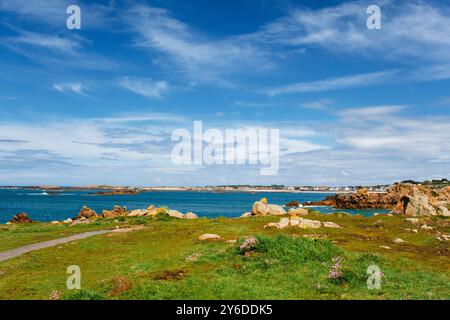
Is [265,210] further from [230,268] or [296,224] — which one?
[230,268]

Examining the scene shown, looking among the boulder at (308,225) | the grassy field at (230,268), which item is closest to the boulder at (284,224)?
the boulder at (308,225)

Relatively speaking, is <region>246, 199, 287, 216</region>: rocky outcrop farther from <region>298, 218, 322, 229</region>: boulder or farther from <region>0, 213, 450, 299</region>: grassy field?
<region>0, 213, 450, 299</region>: grassy field

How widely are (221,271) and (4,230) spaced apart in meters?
40.9

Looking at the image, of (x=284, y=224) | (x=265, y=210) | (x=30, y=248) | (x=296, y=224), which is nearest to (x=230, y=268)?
(x=30, y=248)

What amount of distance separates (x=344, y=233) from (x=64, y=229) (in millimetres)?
35818

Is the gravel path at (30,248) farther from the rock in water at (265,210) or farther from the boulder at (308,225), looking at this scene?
the rock in water at (265,210)

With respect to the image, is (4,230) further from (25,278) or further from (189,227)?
(25,278)

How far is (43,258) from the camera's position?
30891mm

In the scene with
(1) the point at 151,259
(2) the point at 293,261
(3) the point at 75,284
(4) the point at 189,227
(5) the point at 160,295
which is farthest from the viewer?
(4) the point at 189,227

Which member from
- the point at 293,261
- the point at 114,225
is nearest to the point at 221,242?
the point at 293,261

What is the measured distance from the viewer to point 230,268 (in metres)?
24.0

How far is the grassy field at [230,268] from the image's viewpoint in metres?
18.8

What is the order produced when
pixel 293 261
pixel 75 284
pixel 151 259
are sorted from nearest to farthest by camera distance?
pixel 75 284, pixel 293 261, pixel 151 259

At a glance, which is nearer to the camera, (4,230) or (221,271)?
(221,271)
